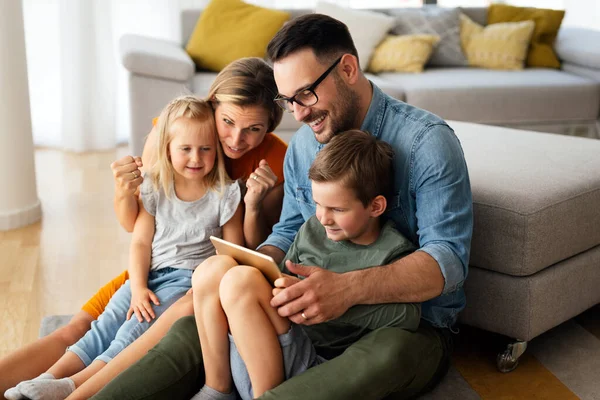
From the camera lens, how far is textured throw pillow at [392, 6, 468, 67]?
4.65 m

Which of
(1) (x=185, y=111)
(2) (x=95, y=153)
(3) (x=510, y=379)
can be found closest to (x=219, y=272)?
(1) (x=185, y=111)

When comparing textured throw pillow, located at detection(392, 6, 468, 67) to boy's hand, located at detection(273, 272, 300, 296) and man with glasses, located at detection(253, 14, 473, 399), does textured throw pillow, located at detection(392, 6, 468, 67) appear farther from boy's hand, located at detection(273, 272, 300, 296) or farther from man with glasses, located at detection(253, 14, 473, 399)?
boy's hand, located at detection(273, 272, 300, 296)

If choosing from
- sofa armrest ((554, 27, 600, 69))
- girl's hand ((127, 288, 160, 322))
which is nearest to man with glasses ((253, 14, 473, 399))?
girl's hand ((127, 288, 160, 322))

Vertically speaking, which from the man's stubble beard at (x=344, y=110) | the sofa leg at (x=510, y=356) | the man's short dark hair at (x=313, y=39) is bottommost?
the sofa leg at (x=510, y=356)

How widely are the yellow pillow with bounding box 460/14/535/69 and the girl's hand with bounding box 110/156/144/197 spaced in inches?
118

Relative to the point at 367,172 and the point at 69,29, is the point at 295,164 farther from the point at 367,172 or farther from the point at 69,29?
the point at 69,29

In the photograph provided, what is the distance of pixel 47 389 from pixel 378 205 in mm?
890

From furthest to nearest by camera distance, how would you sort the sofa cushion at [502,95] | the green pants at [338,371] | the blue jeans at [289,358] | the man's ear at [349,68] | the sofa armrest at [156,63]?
the sofa cushion at [502,95], the sofa armrest at [156,63], the man's ear at [349,68], the blue jeans at [289,358], the green pants at [338,371]

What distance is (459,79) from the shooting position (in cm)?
432

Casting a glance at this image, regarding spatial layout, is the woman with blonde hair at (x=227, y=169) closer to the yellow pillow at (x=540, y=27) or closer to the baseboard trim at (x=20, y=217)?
the baseboard trim at (x=20, y=217)

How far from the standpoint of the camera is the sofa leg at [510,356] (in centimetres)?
217

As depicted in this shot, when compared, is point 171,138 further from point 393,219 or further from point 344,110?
point 393,219

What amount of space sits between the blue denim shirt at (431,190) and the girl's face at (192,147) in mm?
297

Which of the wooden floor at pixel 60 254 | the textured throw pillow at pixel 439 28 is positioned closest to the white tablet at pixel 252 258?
the wooden floor at pixel 60 254
